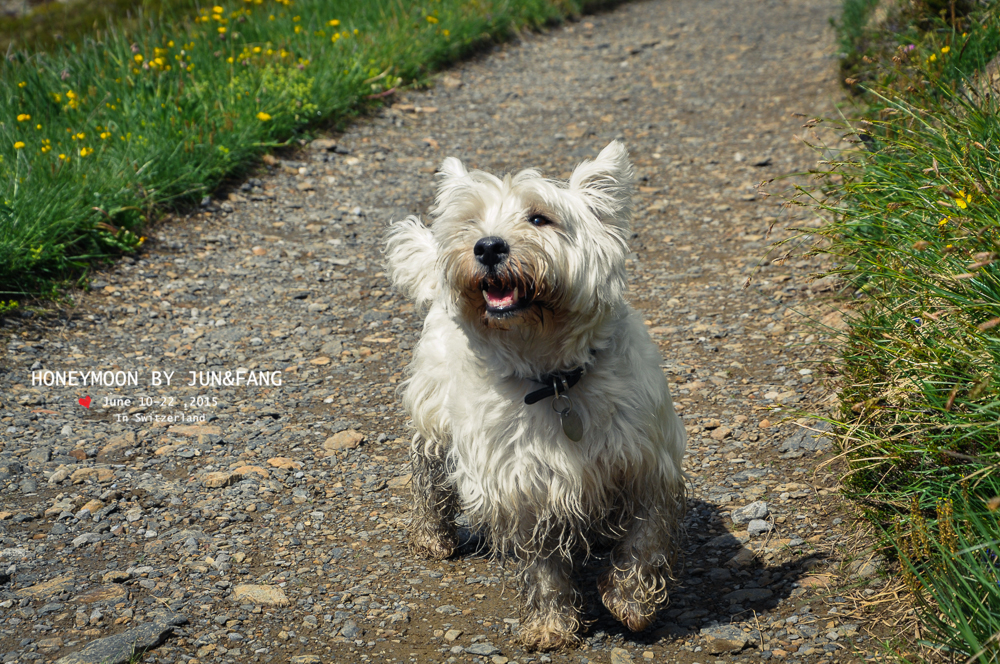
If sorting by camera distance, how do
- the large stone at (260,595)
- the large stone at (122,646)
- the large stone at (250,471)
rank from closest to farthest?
the large stone at (122,646) → the large stone at (260,595) → the large stone at (250,471)

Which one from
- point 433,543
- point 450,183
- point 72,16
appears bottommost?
point 433,543

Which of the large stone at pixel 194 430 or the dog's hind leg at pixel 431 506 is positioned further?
the large stone at pixel 194 430

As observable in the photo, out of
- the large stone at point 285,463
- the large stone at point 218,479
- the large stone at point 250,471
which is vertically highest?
the large stone at point 218,479

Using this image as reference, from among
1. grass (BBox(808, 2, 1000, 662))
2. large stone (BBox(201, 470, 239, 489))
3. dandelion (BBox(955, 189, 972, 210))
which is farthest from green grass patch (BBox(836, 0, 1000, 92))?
large stone (BBox(201, 470, 239, 489))

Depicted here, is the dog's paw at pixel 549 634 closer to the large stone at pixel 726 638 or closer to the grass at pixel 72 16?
the large stone at pixel 726 638

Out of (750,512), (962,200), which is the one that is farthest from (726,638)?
(962,200)

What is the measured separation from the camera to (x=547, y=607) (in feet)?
11.3

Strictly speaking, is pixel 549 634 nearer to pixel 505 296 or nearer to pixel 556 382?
pixel 556 382

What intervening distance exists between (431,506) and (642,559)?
3.76ft

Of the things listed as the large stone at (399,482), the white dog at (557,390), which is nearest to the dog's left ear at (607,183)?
the white dog at (557,390)

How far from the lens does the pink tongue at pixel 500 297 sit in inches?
122

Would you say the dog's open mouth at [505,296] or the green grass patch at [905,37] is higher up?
the dog's open mouth at [505,296]

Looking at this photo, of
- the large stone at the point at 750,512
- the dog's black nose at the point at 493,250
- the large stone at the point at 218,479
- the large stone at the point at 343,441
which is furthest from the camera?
the large stone at the point at 343,441

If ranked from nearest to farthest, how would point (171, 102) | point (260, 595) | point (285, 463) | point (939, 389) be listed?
1. point (939, 389)
2. point (260, 595)
3. point (285, 463)
4. point (171, 102)
